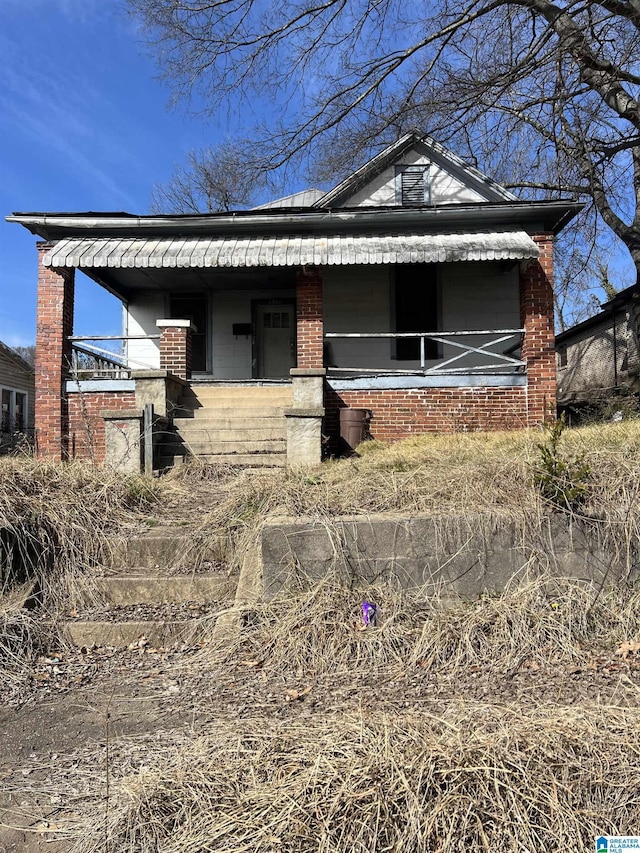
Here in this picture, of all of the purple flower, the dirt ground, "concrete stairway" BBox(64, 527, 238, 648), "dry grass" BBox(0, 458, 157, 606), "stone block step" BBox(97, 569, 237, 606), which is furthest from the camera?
"dry grass" BBox(0, 458, 157, 606)

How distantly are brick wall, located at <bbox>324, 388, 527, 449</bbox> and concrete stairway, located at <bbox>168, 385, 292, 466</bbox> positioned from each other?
1034 millimetres

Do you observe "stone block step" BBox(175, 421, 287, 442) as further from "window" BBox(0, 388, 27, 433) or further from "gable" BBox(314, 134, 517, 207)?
"window" BBox(0, 388, 27, 433)

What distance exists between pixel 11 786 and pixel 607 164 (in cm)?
1542

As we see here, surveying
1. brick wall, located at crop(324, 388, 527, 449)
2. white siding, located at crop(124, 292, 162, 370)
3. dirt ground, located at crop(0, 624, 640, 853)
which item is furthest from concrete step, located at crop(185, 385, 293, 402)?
dirt ground, located at crop(0, 624, 640, 853)

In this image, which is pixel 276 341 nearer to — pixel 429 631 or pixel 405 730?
pixel 429 631

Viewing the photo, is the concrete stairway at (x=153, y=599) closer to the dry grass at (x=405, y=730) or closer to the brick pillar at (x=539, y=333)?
the dry grass at (x=405, y=730)

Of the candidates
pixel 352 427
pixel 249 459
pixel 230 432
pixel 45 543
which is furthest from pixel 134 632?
pixel 352 427

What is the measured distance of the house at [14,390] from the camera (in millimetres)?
21859

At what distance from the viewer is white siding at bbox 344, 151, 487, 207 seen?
12336 mm

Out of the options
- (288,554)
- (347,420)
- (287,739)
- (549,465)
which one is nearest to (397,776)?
(287,739)

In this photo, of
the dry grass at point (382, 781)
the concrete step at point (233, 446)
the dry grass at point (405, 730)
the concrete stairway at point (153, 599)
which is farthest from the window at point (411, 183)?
the dry grass at point (382, 781)

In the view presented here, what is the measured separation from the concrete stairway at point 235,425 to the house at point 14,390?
15059 mm

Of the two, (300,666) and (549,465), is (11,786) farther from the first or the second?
(549,465)

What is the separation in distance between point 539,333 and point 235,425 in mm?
5322
